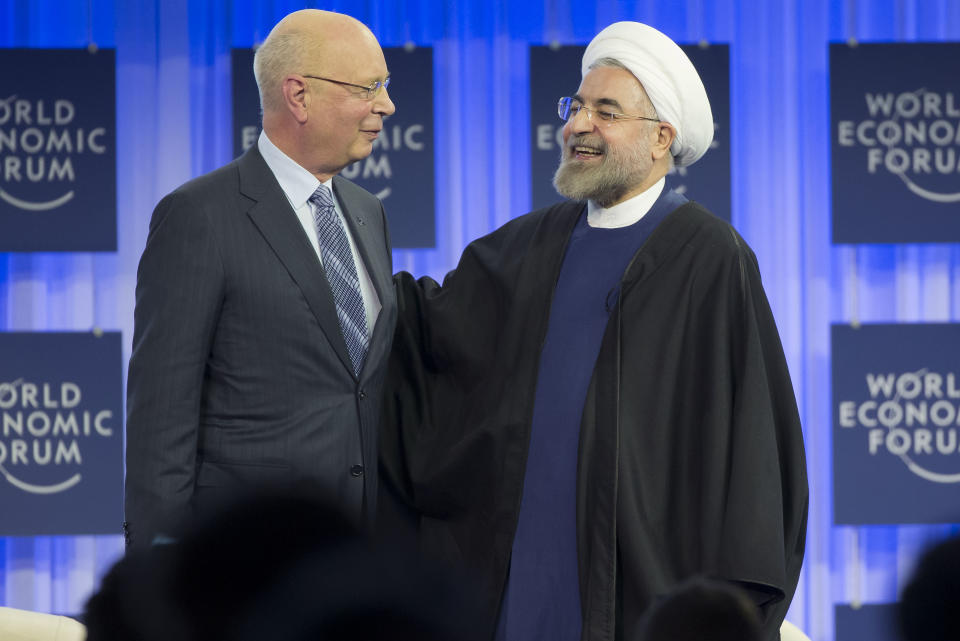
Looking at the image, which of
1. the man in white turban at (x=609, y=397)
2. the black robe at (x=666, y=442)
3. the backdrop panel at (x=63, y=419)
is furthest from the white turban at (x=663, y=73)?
the backdrop panel at (x=63, y=419)

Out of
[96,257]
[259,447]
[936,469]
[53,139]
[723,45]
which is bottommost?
[936,469]

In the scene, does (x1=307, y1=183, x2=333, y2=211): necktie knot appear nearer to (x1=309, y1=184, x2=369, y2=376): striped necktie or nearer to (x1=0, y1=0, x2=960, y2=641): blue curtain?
(x1=309, y1=184, x2=369, y2=376): striped necktie

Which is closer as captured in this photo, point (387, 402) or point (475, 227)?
point (387, 402)

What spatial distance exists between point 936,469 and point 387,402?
2539mm

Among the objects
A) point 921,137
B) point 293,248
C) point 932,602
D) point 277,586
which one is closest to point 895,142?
point 921,137

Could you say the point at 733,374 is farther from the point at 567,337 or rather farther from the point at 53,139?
the point at 53,139

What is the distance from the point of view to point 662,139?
2.65 metres

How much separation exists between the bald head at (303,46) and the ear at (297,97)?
0.02m

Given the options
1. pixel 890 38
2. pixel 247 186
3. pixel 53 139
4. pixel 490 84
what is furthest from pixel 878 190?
pixel 53 139

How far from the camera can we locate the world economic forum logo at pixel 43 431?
4250 millimetres

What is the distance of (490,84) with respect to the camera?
4324 mm

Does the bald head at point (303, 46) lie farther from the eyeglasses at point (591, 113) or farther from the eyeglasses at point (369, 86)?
the eyeglasses at point (591, 113)

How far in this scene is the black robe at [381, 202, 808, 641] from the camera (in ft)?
7.61

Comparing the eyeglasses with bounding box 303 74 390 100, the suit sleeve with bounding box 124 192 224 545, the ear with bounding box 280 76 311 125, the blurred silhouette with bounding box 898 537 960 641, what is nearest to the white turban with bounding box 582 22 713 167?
the eyeglasses with bounding box 303 74 390 100
